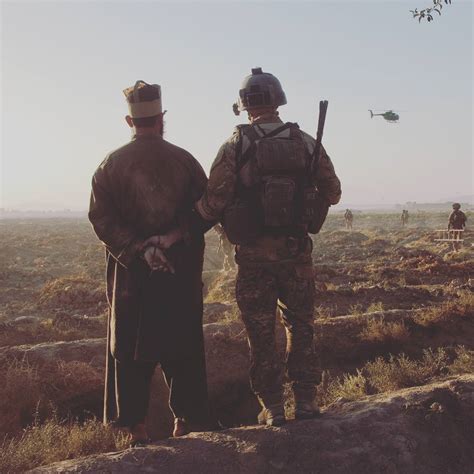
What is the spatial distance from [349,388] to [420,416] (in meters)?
1.31

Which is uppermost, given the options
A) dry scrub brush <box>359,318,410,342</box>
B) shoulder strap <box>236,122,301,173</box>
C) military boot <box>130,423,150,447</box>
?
shoulder strap <box>236,122,301,173</box>

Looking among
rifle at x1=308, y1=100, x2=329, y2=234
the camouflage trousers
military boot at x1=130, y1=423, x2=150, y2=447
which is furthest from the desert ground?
rifle at x1=308, y1=100, x2=329, y2=234

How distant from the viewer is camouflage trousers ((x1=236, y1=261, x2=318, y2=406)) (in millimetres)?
3338

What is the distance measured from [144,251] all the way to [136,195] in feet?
1.24

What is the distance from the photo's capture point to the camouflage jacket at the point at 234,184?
320 cm

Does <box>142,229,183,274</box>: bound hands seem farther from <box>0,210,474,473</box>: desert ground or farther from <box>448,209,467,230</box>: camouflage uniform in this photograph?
<box>448,209,467,230</box>: camouflage uniform

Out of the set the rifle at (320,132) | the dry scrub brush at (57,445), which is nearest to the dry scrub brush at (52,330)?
the dry scrub brush at (57,445)

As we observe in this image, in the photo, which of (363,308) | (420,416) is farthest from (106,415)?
(363,308)

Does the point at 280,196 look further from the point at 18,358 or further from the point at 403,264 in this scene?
the point at 403,264

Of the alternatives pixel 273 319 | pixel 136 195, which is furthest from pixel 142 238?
pixel 273 319

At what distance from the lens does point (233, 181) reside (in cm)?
321

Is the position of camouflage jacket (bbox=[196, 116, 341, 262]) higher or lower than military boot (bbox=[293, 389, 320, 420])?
higher

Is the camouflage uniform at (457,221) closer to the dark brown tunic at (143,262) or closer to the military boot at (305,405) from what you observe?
the military boot at (305,405)

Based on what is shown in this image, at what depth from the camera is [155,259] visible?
10.6ft
